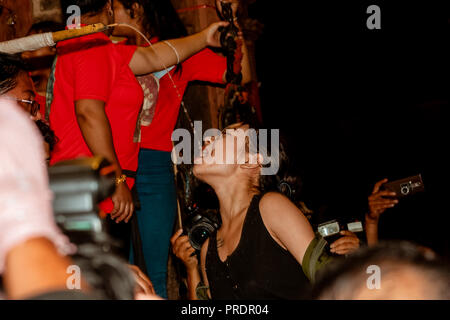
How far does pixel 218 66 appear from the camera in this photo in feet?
9.82

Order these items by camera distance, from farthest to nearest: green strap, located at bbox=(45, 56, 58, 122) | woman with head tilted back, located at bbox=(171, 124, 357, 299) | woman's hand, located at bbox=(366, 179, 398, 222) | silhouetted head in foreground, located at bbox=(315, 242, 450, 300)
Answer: woman's hand, located at bbox=(366, 179, 398, 222) < green strap, located at bbox=(45, 56, 58, 122) < woman with head tilted back, located at bbox=(171, 124, 357, 299) < silhouetted head in foreground, located at bbox=(315, 242, 450, 300)

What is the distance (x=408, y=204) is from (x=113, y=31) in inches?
188

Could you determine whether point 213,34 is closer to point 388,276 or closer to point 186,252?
point 186,252

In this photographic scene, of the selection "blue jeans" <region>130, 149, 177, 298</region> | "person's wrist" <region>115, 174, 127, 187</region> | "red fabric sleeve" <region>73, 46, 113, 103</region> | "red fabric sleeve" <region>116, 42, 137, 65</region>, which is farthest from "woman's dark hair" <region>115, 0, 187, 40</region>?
"person's wrist" <region>115, 174, 127, 187</region>

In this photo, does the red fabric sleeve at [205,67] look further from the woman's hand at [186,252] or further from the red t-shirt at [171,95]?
the woman's hand at [186,252]

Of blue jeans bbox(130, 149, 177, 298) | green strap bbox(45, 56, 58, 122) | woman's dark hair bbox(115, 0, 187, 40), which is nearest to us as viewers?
green strap bbox(45, 56, 58, 122)

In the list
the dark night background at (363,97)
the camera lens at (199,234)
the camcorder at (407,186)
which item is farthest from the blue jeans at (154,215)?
the dark night background at (363,97)

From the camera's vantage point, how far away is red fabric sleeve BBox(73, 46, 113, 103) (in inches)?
82.0

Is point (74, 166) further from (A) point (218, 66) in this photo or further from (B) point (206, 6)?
(B) point (206, 6)

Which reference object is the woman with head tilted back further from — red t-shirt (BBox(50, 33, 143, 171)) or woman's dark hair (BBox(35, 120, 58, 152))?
woman's dark hair (BBox(35, 120, 58, 152))

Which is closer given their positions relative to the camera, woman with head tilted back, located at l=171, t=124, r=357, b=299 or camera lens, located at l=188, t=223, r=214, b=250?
woman with head tilted back, located at l=171, t=124, r=357, b=299

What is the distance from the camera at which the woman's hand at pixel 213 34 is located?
2.75 metres

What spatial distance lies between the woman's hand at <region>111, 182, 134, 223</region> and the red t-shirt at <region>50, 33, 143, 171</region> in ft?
0.72

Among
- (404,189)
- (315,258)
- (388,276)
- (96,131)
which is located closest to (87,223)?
(388,276)
